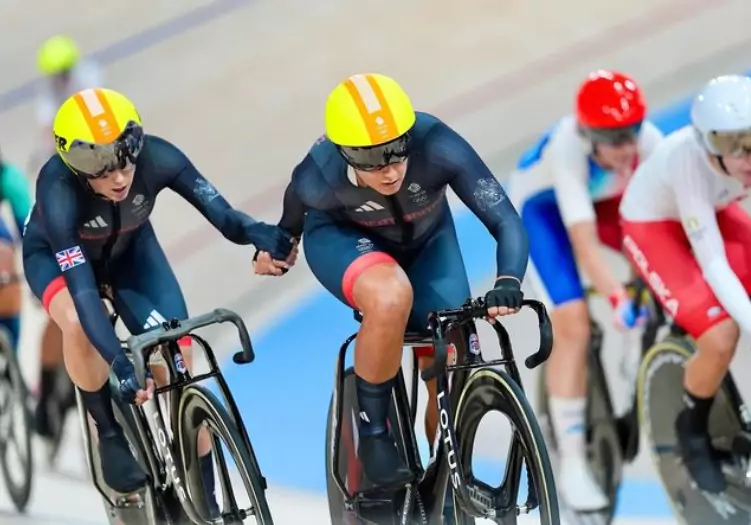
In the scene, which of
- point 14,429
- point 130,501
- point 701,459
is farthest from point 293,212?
point 14,429

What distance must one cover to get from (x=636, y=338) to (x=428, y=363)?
5.29ft

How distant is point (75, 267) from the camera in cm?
351

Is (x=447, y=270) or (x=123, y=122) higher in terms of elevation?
(x=123, y=122)

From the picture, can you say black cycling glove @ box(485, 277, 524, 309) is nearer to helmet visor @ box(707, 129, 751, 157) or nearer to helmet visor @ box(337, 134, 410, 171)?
helmet visor @ box(337, 134, 410, 171)

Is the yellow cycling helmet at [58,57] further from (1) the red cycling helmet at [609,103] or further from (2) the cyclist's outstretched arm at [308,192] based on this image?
(2) the cyclist's outstretched arm at [308,192]

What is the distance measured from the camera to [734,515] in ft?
13.3

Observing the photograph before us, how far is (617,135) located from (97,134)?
1.94 m

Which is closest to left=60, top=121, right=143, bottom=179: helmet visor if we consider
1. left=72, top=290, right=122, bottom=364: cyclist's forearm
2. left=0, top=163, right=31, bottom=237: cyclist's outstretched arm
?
left=72, top=290, right=122, bottom=364: cyclist's forearm

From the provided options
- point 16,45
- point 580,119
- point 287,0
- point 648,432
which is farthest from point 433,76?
point 648,432

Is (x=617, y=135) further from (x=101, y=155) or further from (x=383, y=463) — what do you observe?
(x=101, y=155)

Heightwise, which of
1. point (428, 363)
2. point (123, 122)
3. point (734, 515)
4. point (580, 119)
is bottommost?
point (734, 515)

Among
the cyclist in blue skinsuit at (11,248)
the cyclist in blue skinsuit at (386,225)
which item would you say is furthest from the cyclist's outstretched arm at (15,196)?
the cyclist in blue skinsuit at (386,225)

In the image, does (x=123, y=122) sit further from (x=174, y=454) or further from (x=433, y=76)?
(x=433, y=76)

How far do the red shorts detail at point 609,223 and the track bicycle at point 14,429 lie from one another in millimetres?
2280
